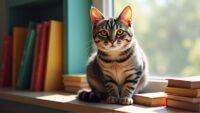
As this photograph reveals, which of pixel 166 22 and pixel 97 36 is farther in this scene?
pixel 166 22

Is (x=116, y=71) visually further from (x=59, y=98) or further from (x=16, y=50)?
(x=16, y=50)

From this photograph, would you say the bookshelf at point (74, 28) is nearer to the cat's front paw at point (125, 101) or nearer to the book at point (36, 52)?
the book at point (36, 52)

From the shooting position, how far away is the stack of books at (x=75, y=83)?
4.12 ft

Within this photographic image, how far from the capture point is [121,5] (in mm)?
1339

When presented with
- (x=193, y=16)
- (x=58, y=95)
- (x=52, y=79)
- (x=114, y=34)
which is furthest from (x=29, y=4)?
(x=193, y=16)

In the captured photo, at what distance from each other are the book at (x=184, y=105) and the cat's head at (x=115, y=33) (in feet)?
0.75

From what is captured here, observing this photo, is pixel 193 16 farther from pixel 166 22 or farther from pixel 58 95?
pixel 58 95

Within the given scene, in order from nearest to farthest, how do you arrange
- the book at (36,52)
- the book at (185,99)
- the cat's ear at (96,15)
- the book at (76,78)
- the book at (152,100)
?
1. the book at (185,99)
2. the book at (152,100)
3. the cat's ear at (96,15)
4. the book at (76,78)
5. the book at (36,52)

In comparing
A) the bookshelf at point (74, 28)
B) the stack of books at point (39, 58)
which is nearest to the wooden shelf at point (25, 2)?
the bookshelf at point (74, 28)

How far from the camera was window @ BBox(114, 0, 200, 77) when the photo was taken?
109 centimetres

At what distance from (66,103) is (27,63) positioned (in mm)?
416

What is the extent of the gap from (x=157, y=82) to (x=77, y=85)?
318 millimetres

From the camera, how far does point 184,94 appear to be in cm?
89

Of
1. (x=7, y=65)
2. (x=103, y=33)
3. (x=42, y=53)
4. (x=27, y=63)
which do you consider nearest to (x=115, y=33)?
(x=103, y=33)
